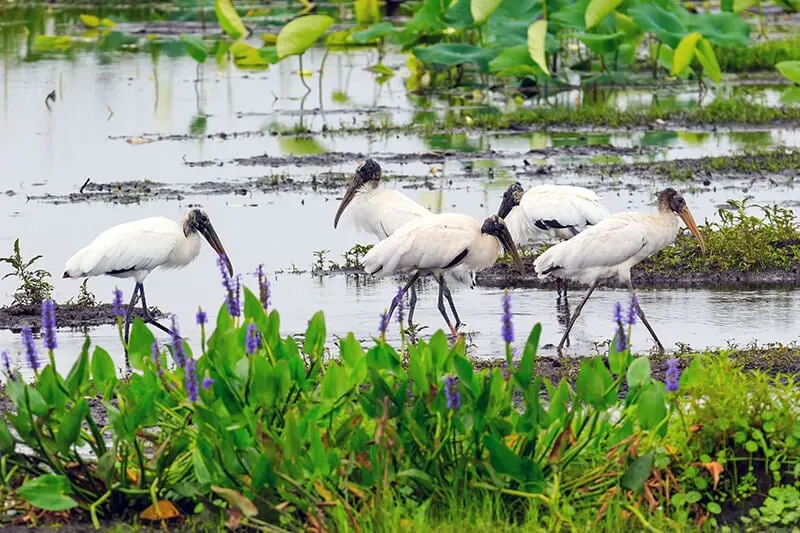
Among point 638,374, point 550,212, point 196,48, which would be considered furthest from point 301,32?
point 638,374

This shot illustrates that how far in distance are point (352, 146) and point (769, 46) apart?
29.2ft

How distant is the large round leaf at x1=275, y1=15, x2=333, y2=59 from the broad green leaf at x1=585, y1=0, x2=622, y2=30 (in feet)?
9.93

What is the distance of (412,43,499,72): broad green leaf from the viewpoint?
64.9ft

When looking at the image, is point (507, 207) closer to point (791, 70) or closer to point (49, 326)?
point (49, 326)

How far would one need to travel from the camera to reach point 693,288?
393 inches

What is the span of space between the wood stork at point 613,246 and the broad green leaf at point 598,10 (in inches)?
386

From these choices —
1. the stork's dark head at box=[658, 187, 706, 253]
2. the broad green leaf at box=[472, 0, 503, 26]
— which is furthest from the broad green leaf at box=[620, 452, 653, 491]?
the broad green leaf at box=[472, 0, 503, 26]

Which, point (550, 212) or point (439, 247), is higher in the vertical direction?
point (550, 212)

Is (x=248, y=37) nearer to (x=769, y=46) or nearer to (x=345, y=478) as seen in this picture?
(x=769, y=46)

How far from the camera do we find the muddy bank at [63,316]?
30.2 ft

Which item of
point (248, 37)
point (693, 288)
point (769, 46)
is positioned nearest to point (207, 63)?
point (248, 37)

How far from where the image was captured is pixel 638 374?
5.39 m

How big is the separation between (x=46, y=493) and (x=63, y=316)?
4.28 m

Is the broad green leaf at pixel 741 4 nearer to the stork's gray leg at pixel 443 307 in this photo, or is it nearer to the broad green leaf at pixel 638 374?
the stork's gray leg at pixel 443 307
